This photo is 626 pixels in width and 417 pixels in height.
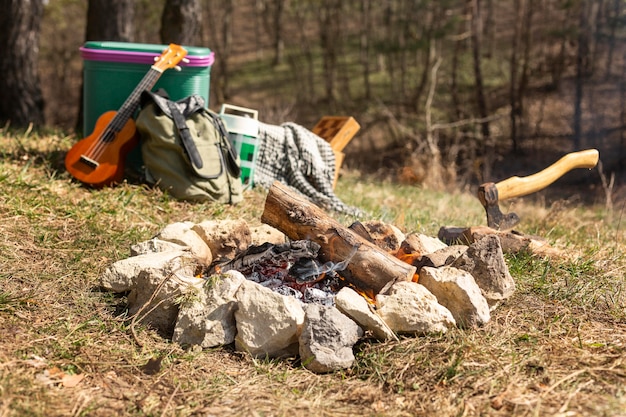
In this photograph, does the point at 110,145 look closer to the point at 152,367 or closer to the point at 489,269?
the point at 152,367

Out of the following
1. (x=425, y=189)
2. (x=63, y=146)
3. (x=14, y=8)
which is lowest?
(x=425, y=189)

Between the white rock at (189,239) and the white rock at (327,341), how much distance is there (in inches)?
37.3

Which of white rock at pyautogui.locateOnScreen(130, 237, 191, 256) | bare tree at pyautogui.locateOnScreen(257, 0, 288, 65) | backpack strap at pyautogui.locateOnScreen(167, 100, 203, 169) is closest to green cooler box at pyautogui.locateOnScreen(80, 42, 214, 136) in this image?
backpack strap at pyautogui.locateOnScreen(167, 100, 203, 169)

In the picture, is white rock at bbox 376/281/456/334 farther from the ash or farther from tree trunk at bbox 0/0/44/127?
tree trunk at bbox 0/0/44/127

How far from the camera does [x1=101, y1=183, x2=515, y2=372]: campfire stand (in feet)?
10.4

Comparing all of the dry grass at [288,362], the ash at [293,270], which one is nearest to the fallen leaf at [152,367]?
the dry grass at [288,362]

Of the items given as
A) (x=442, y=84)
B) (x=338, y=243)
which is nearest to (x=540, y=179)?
(x=338, y=243)

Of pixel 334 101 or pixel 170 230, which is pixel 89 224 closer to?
pixel 170 230

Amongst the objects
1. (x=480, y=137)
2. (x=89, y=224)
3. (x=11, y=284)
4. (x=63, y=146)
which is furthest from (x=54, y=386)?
(x=480, y=137)

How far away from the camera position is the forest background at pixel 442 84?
10844mm

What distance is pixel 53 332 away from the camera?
3.18 meters

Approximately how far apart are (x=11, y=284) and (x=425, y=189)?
6266mm

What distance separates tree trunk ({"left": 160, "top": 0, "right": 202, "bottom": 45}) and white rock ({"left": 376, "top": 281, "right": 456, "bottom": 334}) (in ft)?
17.6

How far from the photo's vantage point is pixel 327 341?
10.1 feet
